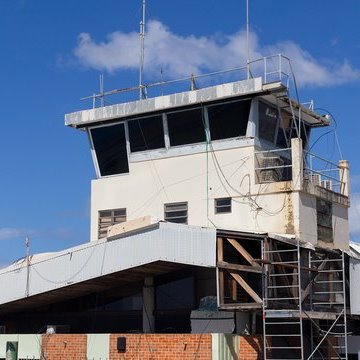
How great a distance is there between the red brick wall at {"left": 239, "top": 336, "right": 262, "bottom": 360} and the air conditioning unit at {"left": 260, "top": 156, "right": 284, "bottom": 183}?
556cm

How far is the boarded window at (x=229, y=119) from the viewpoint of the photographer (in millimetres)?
24844

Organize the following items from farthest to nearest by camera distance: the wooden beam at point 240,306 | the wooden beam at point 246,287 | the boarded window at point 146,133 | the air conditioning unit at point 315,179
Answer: the boarded window at point 146,133
the air conditioning unit at point 315,179
the wooden beam at point 246,287
the wooden beam at point 240,306

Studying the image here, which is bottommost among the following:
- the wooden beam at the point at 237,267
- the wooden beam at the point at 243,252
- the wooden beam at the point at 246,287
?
the wooden beam at the point at 246,287

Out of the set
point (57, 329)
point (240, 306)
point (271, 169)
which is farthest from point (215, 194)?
point (57, 329)

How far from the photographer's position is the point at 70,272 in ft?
77.4

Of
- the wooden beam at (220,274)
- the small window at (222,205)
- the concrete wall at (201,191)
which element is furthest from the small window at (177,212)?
the wooden beam at (220,274)

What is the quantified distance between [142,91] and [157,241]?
7814 millimetres

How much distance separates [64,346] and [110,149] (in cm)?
745

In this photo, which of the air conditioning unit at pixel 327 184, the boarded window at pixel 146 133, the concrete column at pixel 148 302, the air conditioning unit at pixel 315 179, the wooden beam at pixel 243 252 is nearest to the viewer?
the wooden beam at pixel 243 252

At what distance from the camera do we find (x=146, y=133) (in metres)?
26.5

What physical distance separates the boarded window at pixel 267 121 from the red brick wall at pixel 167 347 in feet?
25.0

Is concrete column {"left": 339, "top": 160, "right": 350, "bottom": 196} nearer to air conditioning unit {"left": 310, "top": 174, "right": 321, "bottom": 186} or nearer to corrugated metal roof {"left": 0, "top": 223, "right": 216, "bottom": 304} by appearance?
air conditioning unit {"left": 310, "top": 174, "right": 321, "bottom": 186}

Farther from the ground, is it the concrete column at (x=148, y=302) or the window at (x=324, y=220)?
the window at (x=324, y=220)

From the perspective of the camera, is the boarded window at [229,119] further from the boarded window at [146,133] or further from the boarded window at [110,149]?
the boarded window at [110,149]
